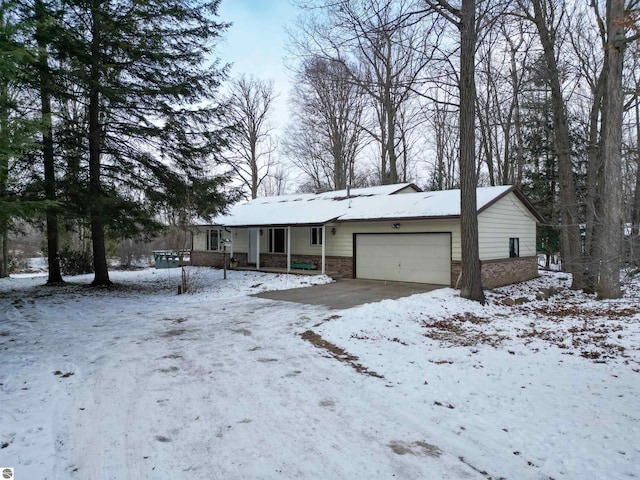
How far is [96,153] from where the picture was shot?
12.8m

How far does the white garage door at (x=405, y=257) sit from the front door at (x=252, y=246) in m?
6.50

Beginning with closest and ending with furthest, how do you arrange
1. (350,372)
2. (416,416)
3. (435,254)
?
(416,416) < (350,372) < (435,254)

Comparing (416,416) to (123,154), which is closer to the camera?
(416,416)

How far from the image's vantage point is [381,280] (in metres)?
15.5

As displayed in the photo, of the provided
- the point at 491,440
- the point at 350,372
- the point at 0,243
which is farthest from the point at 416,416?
the point at 0,243

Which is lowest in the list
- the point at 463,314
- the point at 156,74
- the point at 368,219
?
the point at 463,314

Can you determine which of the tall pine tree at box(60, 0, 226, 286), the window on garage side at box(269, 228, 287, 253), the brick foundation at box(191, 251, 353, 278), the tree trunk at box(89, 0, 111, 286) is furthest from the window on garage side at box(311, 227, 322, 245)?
the tree trunk at box(89, 0, 111, 286)

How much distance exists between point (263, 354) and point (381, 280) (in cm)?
1019

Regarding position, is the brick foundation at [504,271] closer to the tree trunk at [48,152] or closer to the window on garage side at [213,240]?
the tree trunk at [48,152]

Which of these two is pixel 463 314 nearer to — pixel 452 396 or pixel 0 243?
pixel 452 396

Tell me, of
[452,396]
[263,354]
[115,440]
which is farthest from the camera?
[263,354]

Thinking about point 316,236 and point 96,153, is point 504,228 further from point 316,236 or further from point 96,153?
point 96,153

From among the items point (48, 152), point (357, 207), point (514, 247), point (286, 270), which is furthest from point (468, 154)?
point (48, 152)

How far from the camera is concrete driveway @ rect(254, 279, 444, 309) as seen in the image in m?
10.8
